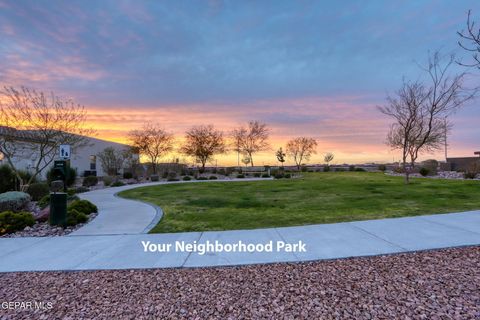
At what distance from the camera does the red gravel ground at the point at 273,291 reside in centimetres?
282

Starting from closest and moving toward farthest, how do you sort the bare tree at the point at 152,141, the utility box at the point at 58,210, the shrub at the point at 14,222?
the shrub at the point at 14,222, the utility box at the point at 58,210, the bare tree at the point at 152,141

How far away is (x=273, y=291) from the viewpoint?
128 inches

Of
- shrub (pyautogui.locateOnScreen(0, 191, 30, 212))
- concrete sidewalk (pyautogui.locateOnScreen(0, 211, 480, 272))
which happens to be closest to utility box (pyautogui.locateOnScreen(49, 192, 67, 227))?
concrete sidewalk (pyautogui.locateOnScreen(0, 211, 480, 272))

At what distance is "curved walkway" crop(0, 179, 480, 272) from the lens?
436 centimetres

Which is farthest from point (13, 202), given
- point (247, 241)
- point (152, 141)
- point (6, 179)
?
point (152, 141)

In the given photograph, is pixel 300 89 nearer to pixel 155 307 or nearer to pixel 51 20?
pixel 51 20

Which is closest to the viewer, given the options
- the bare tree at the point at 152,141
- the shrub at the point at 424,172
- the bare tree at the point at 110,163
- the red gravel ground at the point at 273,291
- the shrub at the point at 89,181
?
the red gravel ground at the point at 273,291

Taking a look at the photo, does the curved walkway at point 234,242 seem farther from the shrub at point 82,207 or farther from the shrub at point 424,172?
the shrub at point 424,172

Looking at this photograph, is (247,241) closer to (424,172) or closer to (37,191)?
(37,191)

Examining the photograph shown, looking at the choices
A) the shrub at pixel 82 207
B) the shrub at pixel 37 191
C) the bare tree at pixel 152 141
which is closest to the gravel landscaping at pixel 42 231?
the shrub at pixel 82 207

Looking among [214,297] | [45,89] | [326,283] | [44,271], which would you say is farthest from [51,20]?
[326,283]

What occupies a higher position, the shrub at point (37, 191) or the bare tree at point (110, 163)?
the bare tree at point (110, 163)

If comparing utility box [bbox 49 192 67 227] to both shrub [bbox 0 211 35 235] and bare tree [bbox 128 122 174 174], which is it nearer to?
shrub [bbox 0 211 35 235]

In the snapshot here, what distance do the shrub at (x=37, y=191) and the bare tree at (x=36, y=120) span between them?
1.00 ft
